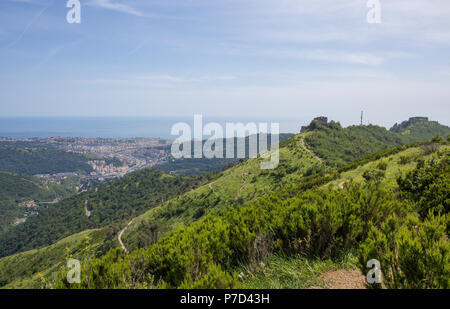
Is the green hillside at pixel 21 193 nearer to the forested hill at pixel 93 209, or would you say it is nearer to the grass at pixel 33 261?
the forested hill at pixel 93 209

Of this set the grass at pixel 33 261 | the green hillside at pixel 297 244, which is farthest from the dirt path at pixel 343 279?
the grass at pixel 33 261

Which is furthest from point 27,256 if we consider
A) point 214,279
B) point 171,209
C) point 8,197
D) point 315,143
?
point 8,197

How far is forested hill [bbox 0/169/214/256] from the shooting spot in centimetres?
10669

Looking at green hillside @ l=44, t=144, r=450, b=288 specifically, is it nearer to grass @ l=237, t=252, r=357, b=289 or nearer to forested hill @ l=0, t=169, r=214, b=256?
grass @ l=237, t=252, r=357, b=289

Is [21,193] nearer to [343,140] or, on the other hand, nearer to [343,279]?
[343,140]

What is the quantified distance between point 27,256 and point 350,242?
93170mm

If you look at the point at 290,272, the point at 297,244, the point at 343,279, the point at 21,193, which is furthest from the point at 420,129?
the point at 21,193

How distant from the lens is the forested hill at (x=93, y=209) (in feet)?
350

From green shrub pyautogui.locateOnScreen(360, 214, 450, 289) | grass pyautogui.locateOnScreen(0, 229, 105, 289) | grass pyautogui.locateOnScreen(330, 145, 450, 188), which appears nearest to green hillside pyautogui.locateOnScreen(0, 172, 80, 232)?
grass pyautogui.locateOnScreen(0, 229, 105, 289)

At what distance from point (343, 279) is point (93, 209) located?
131684mm

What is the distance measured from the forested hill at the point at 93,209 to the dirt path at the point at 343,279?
94179mm

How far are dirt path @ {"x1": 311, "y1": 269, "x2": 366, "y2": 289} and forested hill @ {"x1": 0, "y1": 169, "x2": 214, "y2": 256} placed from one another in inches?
3708

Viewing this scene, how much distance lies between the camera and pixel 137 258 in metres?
5.57

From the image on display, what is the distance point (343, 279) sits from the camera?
16.7 ft
